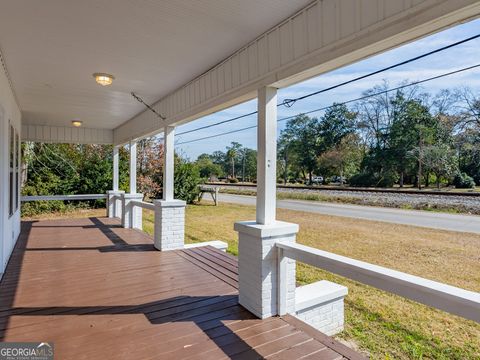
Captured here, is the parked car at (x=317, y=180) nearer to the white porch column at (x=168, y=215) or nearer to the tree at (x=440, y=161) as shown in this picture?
the tree at (x=440, y=161)

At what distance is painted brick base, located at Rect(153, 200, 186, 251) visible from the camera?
17.4ft

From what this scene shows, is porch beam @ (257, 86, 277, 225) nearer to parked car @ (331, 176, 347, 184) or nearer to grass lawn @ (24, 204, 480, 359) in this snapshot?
grass lawn @ (24, 204, 480, 359)

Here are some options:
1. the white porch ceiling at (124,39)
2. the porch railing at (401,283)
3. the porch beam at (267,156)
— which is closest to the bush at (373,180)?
the porch beam at (267,156)

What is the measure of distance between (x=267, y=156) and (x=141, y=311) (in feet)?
6.11

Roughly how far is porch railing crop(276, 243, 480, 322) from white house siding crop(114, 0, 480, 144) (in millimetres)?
1445

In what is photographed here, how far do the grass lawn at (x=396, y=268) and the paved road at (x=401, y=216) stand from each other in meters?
0.58

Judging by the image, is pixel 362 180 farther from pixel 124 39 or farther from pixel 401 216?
pixel 124 39

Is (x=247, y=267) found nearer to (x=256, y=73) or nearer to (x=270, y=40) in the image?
(x=256, y=73)

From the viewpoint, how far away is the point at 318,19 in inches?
92.7

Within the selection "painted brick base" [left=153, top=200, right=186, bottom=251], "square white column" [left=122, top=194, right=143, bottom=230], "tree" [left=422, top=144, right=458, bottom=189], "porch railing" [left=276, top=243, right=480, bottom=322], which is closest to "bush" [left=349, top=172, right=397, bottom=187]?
"tree" [left=422, top=144, right=458, bottom=189]

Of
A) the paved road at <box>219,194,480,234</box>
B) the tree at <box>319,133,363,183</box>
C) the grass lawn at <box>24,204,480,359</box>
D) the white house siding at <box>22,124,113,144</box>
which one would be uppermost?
the white house siding at <box>22,124,113,144</box>

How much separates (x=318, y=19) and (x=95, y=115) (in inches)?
242

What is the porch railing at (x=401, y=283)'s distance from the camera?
1.60 meters

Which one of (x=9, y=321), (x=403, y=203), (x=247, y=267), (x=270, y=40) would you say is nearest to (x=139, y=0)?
(x=270, y=40)
